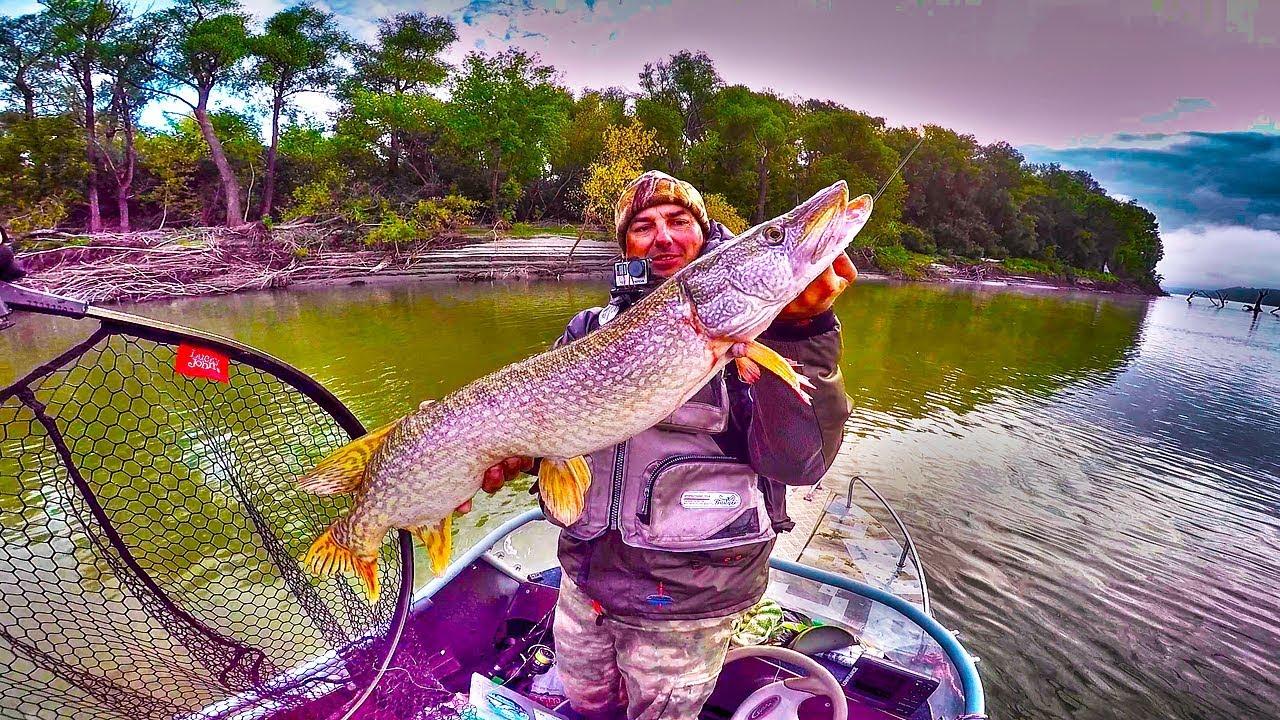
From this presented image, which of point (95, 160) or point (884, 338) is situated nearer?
point (884, 338)

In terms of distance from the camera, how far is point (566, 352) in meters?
1.87

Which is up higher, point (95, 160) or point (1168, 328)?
point (95, 160)

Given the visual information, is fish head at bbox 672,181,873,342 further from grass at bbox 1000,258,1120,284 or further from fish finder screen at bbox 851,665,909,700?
grass at bbox 1000,258,1120,284

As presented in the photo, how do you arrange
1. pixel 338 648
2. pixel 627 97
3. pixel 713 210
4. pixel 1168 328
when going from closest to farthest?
1. pixel 338 648
2. pixel 1168 328
3. pixel 713 210
4. pixel 627 97

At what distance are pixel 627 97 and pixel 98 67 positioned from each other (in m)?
30.3

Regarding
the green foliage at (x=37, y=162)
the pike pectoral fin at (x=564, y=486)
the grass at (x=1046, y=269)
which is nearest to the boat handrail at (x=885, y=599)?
the pike pectoral fin at (x=564, y=486)

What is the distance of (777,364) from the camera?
1686 millimetres

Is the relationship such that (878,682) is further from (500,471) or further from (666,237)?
(666,237)

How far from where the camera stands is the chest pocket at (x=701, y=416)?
2.03m

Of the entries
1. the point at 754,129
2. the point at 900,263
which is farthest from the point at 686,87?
A: the point at 900,263

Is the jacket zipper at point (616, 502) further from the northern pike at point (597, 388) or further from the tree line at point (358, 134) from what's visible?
the tree line at point (358, 134)

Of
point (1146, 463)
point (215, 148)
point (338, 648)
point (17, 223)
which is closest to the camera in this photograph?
point (338, 648)

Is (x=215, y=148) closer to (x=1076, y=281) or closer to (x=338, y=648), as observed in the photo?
(x=338, y=648)

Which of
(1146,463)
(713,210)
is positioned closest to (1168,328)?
(713,210)
